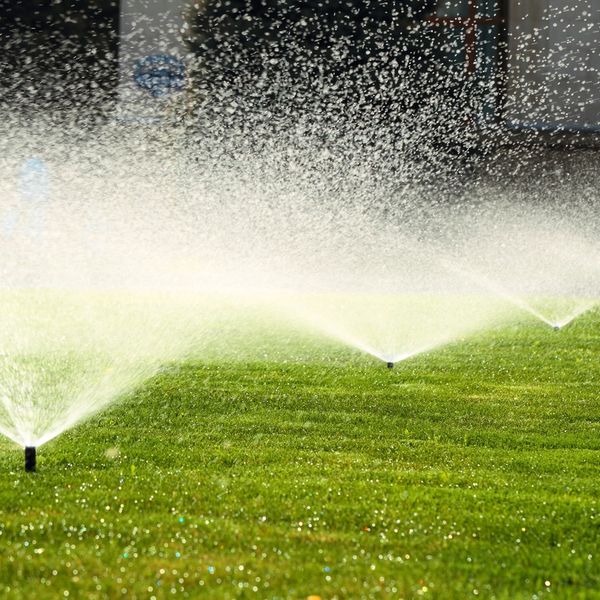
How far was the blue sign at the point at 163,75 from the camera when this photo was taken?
1612 cm

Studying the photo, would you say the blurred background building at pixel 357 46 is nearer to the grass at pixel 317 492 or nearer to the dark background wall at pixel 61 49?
the dark background wall at pixel 61 49

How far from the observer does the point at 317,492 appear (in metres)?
4.19

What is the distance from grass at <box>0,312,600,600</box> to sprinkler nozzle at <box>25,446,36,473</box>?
6cm

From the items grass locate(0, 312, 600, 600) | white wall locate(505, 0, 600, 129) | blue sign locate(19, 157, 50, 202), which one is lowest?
grass locate(0, 312, 600, 600)

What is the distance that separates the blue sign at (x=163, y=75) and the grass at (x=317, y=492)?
992 centimetres

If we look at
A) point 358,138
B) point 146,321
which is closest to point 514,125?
point 358,138

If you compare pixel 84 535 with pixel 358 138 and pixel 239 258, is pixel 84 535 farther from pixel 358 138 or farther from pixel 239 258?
pixel 358 138

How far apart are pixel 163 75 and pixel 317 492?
13198mm

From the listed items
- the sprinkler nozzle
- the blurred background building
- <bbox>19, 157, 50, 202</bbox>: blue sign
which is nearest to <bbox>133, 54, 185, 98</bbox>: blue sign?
the blurred background building

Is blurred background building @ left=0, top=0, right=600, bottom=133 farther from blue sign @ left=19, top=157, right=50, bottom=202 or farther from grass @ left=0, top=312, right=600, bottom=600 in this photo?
grass @ left=0, top=312, right=600, bottom=600

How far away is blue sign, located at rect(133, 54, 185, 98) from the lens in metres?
16.1

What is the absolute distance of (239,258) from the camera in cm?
1553

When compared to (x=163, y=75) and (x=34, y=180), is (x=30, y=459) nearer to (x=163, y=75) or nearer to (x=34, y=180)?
(x=163, y=75)

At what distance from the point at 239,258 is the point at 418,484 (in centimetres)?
1136
